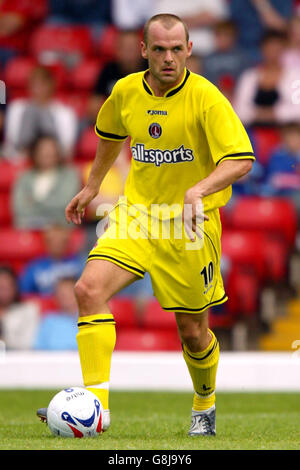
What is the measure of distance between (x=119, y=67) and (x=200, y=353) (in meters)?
7.60

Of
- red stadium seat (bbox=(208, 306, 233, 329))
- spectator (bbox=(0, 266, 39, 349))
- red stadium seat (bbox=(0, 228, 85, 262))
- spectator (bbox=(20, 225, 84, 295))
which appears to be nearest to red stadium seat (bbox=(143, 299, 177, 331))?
red stadium seat (bbox=(208, 306, 233, 329))

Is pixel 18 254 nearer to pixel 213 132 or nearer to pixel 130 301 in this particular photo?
pixel 130 301

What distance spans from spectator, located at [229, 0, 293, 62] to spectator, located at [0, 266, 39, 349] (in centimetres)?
437

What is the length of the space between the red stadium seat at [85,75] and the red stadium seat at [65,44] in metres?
→ 0.31

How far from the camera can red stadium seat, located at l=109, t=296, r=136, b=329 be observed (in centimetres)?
1114

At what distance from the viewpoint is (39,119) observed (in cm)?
1316

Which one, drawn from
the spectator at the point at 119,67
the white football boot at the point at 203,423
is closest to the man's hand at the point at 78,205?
the white football boot at the point at 203,423

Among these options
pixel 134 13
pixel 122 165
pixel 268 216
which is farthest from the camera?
pixel 134 13

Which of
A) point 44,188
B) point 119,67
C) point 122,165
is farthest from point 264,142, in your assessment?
point 44,188

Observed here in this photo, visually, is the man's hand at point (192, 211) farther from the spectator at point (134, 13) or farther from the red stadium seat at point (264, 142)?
the spectator at point (134, 13)

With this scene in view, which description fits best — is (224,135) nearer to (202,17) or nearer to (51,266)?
(51,266)

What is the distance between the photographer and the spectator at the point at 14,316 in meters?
11.2

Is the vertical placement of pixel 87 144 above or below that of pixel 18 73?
below
